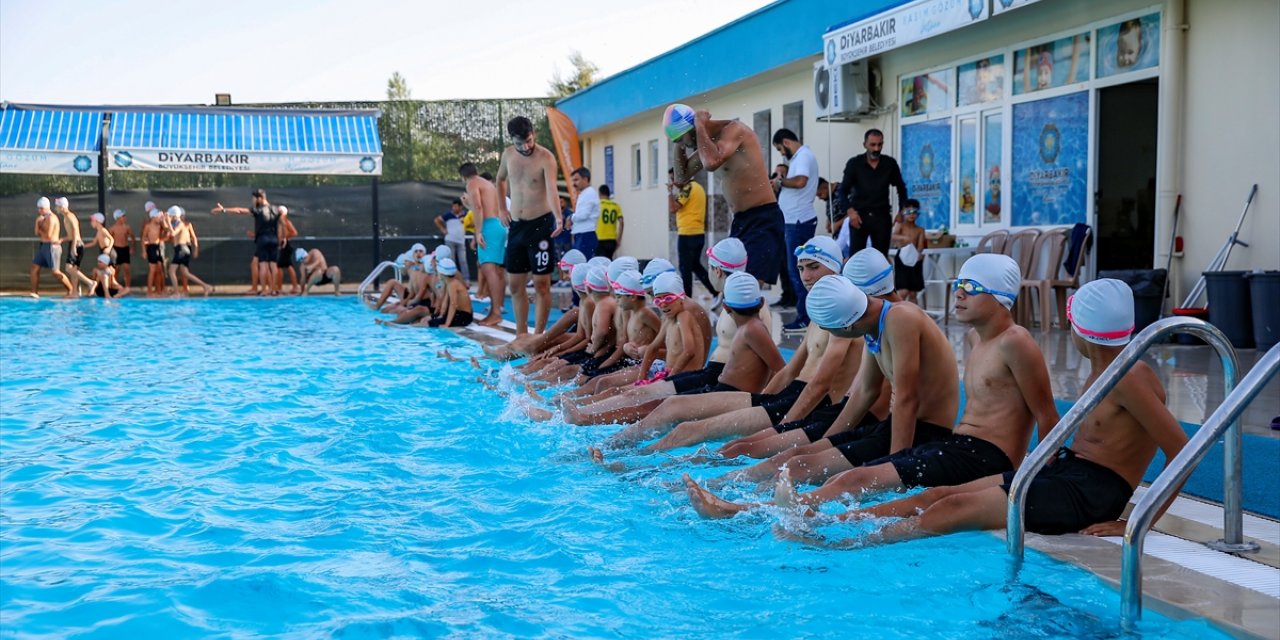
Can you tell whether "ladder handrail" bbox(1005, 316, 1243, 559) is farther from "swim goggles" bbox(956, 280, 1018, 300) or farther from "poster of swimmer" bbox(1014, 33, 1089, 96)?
"poster of swimmer" bbox(1014, 33, 1089, 96)

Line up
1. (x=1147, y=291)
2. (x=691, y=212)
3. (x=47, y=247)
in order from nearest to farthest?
(x=1147, y=291) → (x=691, y=212) → (x=47, y=247)

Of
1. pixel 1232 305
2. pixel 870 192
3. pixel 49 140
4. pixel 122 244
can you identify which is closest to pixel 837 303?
pixel 1232 305

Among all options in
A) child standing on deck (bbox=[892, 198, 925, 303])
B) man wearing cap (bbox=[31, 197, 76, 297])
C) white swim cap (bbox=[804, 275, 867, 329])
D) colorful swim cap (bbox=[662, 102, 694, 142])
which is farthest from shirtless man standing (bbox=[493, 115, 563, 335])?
man wearing cap (bbox=[31, 197, 76, 297])

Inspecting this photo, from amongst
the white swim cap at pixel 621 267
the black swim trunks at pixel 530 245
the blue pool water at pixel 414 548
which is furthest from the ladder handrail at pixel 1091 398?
the black swim trunks at pixel 530 245

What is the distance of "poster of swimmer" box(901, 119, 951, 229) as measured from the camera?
13.0 meters

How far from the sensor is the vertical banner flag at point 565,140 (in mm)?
24125

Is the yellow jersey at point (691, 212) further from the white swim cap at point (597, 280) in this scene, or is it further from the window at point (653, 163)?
the window at point (653, 163)

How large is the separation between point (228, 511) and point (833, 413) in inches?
125

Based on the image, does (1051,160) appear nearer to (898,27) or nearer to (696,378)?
(898,27)

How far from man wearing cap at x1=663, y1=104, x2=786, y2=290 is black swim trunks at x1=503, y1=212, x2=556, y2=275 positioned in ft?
10.3

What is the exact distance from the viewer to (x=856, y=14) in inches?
525

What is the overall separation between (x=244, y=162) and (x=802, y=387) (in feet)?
66.2

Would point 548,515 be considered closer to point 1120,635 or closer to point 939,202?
point 1120,635

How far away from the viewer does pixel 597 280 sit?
9430mm
